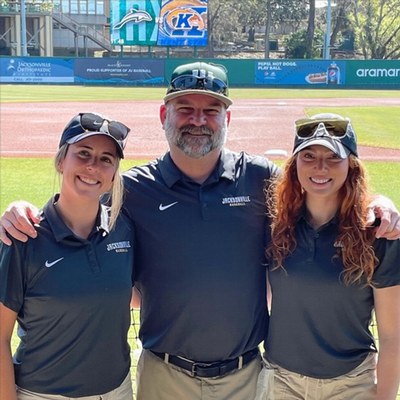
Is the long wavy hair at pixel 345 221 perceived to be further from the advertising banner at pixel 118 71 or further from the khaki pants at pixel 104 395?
the advertising banner at pixel 118 71

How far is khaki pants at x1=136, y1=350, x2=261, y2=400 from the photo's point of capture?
145 inches

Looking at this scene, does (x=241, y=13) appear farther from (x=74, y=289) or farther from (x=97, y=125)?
(x=74, y=289)

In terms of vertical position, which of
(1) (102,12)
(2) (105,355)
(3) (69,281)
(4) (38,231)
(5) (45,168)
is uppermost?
(1) (102,12)

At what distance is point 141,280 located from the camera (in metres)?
3.72

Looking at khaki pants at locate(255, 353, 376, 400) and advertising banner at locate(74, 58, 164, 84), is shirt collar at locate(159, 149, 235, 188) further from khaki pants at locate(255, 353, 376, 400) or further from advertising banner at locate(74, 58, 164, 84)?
advertising banner at locate(74, 58, 164, 84)

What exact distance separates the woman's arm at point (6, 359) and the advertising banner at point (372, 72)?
4605cm

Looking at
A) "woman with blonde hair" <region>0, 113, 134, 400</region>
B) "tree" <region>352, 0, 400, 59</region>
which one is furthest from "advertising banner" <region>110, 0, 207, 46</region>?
"woman with blonde hair" <region>0, 113, 134, 400</region>

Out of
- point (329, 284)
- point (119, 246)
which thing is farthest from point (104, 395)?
point (329, 284)

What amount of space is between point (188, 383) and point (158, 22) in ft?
187

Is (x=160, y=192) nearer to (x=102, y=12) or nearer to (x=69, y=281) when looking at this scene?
(x=69, y=281)

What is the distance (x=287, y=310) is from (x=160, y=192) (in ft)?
3.36

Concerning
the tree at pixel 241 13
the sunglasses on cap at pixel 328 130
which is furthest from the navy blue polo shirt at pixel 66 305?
the tree at pixel 241 13

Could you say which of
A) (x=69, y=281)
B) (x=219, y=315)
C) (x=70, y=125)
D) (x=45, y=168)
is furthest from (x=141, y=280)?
(x=45, y=168)

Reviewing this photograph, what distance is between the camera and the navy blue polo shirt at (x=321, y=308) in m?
→ 3.28
